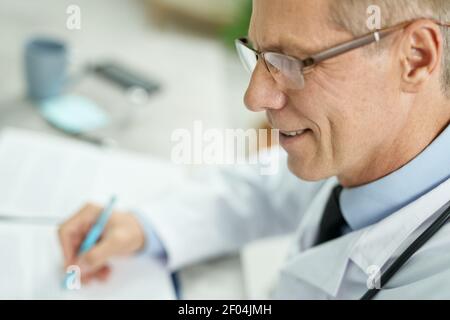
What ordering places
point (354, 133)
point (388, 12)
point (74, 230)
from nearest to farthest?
point (388, 12), point (354, 133), point (74, 230)

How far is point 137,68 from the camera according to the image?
159 centimetres

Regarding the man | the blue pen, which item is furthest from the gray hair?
the blue pen

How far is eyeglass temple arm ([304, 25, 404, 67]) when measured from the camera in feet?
2.20

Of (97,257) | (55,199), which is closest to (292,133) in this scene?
(97,257)

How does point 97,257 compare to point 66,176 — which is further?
point 66,176

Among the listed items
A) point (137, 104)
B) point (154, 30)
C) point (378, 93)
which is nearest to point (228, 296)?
point (378, 93)

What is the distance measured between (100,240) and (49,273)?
10 cm

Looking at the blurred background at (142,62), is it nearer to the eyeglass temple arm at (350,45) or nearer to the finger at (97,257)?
the finger at (97,257)

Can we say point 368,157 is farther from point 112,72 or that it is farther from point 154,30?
point 154,30

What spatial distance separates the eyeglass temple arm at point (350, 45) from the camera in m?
0.67

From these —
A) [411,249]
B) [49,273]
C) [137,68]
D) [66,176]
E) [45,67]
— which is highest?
[137,68]

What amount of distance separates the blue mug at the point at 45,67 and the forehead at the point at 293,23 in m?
0.77

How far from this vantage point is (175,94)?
5.01 ft

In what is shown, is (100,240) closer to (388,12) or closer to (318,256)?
(318,256)
